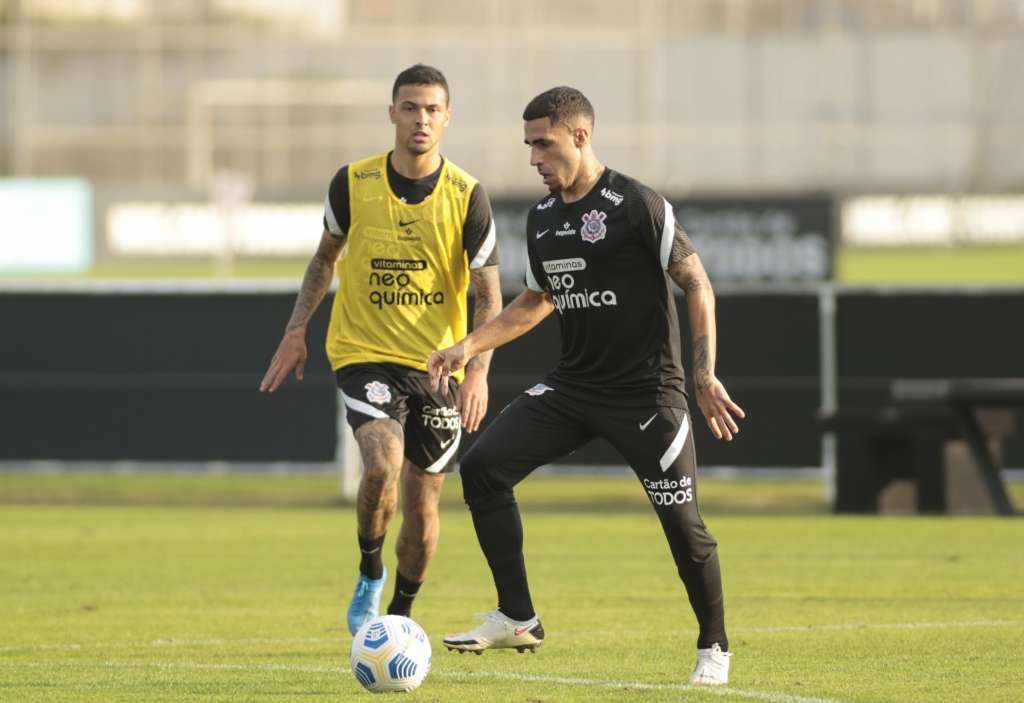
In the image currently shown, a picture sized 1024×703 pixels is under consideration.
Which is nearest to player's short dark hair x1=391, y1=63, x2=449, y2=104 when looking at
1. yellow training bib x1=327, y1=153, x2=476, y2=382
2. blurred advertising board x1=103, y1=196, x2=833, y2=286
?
yellow training bib x1=327, y1=153, x2=476, y2=382

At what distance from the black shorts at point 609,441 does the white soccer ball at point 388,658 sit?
81cm

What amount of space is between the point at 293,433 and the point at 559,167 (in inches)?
493

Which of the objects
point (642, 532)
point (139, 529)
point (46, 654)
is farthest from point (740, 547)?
point (46, 654)

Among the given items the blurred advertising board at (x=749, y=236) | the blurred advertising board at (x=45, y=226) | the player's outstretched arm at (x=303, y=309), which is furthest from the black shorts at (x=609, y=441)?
the blurred advertising board at (x=45, y=226)

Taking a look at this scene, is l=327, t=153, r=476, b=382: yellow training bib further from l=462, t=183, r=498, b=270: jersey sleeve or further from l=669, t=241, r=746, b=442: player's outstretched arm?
l=669, t=241, r=746, b=442: player's outstretched arm

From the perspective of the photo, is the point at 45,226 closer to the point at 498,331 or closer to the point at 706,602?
the point at 498,331

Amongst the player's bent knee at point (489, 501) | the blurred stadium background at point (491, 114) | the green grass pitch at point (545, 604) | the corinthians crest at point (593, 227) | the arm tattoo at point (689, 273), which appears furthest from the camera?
the blurred stadium background at point (491, 114)

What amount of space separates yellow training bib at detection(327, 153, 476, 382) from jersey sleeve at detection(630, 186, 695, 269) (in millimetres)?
1654

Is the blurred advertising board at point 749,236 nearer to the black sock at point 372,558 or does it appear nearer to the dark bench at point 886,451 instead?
the dark bench at point 886,451

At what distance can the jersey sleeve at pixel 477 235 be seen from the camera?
938 cm

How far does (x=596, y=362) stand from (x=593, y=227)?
1.84 ft

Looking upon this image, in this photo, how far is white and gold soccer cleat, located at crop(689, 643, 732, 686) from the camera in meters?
7.79

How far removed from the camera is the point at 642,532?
1591 centimetres

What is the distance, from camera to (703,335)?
7707 millimetres
